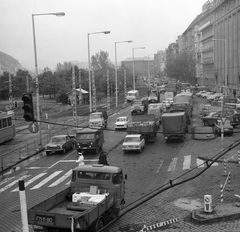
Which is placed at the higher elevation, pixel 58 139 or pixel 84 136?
pixel 84 136

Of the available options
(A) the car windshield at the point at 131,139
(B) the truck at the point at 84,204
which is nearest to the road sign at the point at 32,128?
(A) the car windshield at the point at 131,139

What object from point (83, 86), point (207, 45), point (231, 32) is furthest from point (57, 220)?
point (207, 45)

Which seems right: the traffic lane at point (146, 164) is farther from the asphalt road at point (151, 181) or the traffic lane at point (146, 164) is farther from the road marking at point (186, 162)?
the road marking at point (186, 162)

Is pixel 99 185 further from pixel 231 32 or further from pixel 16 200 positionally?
pixel 231 32

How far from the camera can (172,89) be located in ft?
251

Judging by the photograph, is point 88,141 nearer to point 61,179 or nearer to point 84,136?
point 84,136

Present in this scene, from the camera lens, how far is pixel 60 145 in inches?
1227

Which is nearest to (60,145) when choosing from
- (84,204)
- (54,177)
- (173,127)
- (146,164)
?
(54,177)

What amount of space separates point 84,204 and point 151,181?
28.4 ft

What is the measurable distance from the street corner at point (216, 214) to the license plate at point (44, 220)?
218 inches

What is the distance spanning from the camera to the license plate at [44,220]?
12.2 m

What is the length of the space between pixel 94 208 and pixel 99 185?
8.91ft

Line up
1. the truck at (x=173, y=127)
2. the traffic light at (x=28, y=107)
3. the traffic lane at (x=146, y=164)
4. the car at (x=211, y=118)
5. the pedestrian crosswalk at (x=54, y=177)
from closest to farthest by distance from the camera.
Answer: the traffic light at (x=28, y=107), the traffic lane at (x=146, y=164), the pedestrian crosswalk at (x=54, y=177), the truck at (x=173, y=127), the car at (x=211, y=118)

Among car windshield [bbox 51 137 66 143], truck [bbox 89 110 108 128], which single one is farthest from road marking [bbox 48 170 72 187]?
truck [bbox 89 110 108 128]
